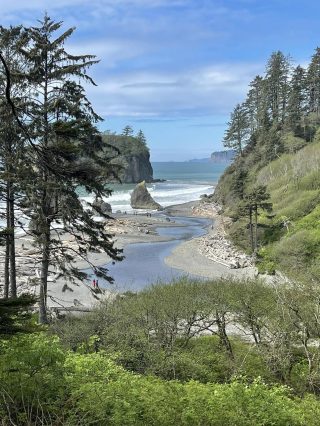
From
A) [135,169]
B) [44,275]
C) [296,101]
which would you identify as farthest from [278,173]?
[135,169]

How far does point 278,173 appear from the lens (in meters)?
69.1

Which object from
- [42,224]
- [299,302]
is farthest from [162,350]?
[42,224]

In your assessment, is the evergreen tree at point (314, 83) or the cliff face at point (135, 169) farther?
the cliff face at point (135, 169)

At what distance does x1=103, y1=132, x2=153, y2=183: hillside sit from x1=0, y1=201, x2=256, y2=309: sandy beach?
6303 cm

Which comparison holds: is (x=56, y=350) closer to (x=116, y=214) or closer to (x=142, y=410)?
(x=142, y=410)

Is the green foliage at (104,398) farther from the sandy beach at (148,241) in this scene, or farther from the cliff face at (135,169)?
the cliff face at (135,169)

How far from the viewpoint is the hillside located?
146m

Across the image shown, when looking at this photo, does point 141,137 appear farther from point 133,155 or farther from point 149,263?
point 149,263

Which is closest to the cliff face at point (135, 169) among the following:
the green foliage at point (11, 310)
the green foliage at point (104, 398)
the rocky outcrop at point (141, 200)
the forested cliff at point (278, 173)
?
the rocky outcrop at point (141, 200)

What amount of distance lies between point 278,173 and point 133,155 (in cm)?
8288

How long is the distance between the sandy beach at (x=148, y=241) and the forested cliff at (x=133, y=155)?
6306 cm

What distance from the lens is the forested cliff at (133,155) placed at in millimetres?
145500

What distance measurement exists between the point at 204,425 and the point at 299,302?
37.2 feet

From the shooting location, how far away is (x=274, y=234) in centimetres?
5069
